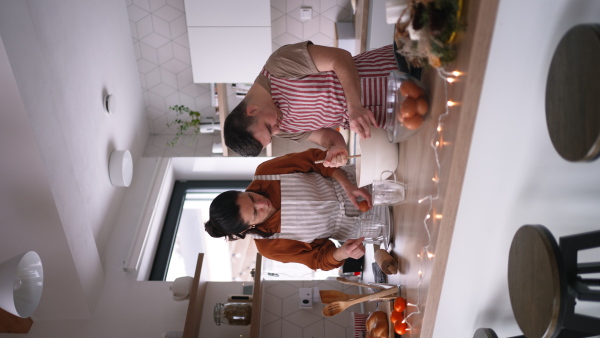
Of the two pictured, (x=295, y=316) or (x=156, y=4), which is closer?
(x=295, y=316)

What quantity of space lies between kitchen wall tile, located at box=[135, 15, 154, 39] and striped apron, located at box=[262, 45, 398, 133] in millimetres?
1612

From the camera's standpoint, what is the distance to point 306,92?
154 cm

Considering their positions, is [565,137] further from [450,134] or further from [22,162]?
[22,162]

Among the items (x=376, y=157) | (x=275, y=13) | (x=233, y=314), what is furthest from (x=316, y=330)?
(x=275, y=13)

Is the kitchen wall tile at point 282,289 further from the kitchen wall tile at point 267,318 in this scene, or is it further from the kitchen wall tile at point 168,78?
the kitchen wall tile at point 168,78

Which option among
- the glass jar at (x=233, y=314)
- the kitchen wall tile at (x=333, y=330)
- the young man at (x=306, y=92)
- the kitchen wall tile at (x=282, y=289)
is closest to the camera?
the young man at (x=306, y=92)

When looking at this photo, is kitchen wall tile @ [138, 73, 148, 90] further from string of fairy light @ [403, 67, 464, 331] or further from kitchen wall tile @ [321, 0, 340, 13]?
string of fairy light @ [403, 67, 464, 331]

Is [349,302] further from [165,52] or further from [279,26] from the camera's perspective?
[165,52]

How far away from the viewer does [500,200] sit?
3.43ft

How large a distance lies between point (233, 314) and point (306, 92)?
1146 millimetres

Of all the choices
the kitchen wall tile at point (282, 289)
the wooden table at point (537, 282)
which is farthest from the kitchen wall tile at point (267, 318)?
the wooden table at point (537, 282)

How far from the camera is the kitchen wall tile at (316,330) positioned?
2337 millimetres

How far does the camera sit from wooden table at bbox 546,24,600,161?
786mm

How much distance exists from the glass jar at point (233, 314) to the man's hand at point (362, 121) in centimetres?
119
